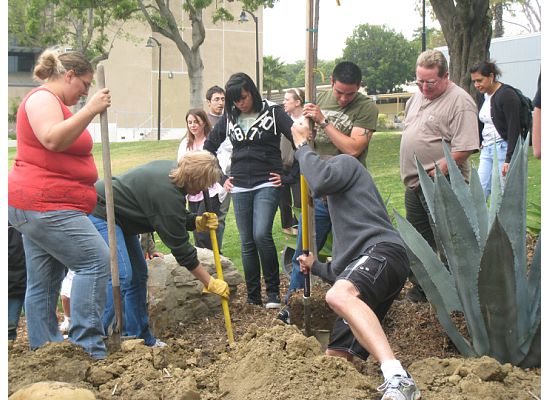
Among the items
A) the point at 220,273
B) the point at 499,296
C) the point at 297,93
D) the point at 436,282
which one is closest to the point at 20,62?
the point at 297,93

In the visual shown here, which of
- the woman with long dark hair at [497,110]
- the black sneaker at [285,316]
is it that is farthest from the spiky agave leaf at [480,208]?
the woman with long dark hair at [497,110]

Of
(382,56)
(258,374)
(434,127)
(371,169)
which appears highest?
(382,56)

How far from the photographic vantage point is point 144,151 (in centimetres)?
2992

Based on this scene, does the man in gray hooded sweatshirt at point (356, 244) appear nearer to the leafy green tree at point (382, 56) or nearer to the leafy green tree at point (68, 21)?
the leafy green tree at point (68, 21)

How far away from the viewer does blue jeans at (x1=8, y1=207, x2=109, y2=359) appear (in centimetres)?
422

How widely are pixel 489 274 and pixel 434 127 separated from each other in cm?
203

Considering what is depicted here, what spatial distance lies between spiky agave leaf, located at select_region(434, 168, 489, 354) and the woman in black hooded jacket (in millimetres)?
2302

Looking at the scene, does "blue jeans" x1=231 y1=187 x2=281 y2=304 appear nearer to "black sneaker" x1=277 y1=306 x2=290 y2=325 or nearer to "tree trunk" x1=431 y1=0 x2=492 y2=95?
"black sneaker" x1=277 y1=306 x2=290 y2=325

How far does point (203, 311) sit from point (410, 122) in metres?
2.23

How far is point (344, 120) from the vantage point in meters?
5.93

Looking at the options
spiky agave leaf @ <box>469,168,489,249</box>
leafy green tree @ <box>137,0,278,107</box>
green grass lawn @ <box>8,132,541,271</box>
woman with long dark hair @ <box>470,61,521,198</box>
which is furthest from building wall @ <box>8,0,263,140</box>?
spiky agave leaf @ <box>469,168,489,249</box>

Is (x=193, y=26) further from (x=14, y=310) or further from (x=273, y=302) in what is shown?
(x=14, y=310)

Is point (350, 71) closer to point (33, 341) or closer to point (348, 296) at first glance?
point (348, 296)

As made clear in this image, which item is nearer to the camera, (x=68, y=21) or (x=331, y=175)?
(x=331, y=175)
